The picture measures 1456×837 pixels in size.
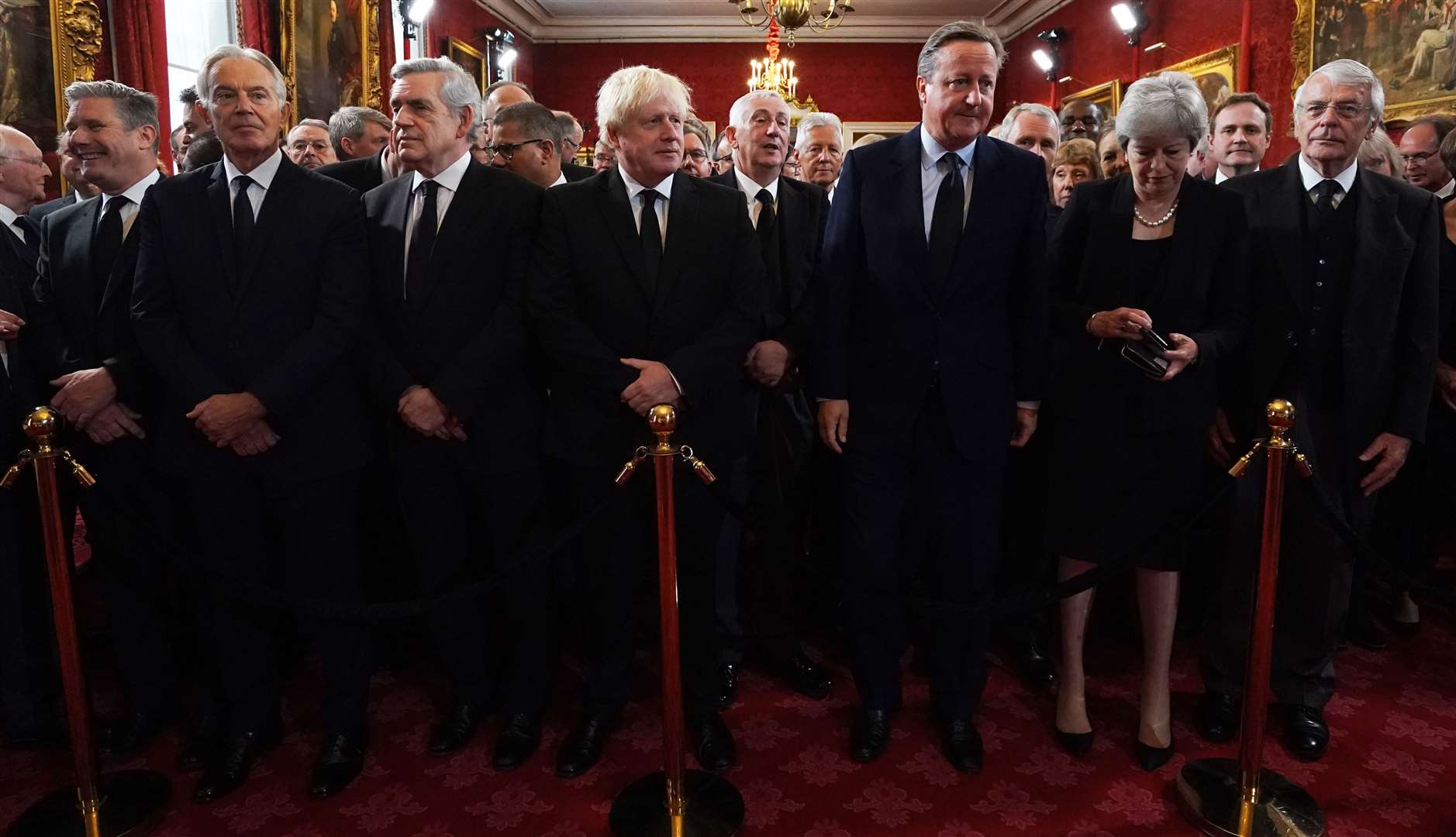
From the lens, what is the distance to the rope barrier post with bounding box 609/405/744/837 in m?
2.25

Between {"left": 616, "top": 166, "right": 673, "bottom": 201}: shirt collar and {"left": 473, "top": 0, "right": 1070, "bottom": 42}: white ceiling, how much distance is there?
12331 mm

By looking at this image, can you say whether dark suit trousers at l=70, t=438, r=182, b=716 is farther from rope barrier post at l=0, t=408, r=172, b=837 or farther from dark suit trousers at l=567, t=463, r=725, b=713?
dark suit trousers at l=567, t=463, r=725, b=713

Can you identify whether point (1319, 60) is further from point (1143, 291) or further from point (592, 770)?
point (592, 770)

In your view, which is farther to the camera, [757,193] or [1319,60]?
[1319,60]

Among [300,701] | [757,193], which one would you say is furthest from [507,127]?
[300,701]

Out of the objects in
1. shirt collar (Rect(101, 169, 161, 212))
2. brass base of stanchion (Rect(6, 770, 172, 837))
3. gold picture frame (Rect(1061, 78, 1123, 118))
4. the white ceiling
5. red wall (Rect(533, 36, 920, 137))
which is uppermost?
the white ceiling

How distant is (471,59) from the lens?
495 inches

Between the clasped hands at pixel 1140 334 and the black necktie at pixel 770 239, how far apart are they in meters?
1.04

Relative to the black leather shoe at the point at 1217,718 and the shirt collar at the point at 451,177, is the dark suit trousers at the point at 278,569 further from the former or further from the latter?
the black leather shoe at the point at 1217,718

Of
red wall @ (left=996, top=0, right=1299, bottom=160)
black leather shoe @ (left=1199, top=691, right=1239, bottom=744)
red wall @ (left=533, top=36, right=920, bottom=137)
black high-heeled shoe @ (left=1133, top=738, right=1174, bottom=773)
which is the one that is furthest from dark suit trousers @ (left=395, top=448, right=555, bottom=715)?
red wall @ (left=533, top=36, right=920, bottom=137)

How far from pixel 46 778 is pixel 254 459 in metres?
1.12

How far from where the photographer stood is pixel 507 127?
3.58 metres

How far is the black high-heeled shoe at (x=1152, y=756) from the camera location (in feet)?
8.68

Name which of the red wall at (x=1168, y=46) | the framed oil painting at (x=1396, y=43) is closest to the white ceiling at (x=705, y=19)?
the red wall at (x=1168, y=46)
